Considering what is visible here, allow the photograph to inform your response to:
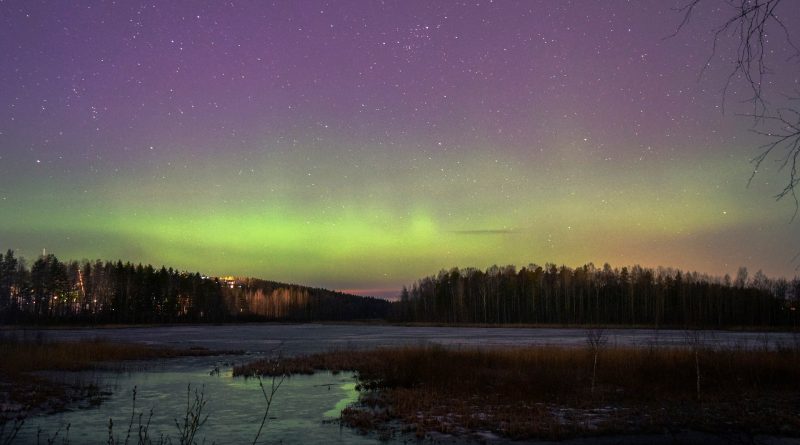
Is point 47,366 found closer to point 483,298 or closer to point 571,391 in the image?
point 571,391

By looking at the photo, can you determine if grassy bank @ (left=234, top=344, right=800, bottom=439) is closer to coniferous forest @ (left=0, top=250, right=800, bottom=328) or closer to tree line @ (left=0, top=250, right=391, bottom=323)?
coniferous forest @ (left=0, top=250, right=800, bottom=328)

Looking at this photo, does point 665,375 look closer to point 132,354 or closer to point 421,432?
point 421,432

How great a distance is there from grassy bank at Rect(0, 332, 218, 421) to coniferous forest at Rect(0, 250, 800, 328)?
7912 cm

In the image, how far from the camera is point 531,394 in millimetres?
21203

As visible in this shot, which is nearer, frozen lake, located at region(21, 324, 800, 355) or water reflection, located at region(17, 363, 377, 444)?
water reflection, located at region(17, 363, 377, 444)

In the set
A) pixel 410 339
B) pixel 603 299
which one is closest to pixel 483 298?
pixel 603 299

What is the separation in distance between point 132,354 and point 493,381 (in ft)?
84.9

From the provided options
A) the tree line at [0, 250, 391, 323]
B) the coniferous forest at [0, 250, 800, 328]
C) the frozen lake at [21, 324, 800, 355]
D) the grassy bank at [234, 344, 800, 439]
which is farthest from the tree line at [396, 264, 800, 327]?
the grassy bank at [234, 344, 800, 439]

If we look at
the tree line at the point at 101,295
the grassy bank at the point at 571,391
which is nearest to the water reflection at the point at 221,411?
the grassy bank at the point at 571,391

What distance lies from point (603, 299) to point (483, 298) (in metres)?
26.9

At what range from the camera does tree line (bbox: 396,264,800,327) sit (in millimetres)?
109356

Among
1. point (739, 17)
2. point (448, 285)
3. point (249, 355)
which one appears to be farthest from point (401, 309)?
point (739, 17)

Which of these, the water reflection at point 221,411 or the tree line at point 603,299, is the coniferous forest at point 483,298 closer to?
the tree line at point 603,299

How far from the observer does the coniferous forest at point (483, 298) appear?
110 meters
